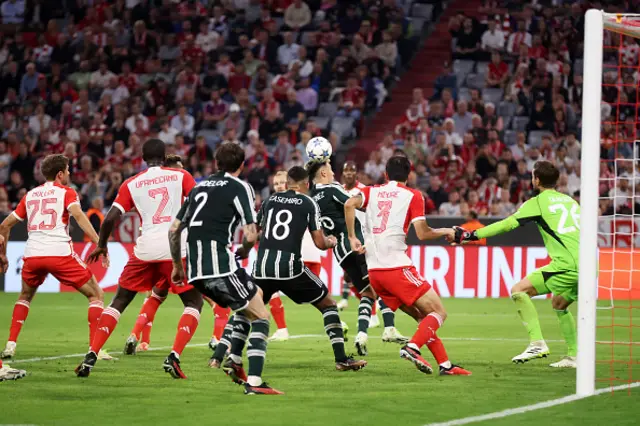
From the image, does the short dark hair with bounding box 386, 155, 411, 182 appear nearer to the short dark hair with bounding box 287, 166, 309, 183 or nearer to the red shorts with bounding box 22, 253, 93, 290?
the short dark hair with bounding box 287, 166, 309, 183

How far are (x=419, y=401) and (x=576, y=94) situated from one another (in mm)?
17296

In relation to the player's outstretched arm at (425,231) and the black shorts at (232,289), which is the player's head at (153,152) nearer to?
the black shorts at (232,289)

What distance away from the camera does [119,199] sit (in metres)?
9.93

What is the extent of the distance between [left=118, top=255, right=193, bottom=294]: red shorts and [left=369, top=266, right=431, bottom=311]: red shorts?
182 centimetres

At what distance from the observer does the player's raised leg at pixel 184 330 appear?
928 centimetres

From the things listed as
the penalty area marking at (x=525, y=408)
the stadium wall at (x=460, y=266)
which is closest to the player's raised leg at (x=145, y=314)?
the penalty area marking at (x=525, y=408)

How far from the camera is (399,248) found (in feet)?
32.4

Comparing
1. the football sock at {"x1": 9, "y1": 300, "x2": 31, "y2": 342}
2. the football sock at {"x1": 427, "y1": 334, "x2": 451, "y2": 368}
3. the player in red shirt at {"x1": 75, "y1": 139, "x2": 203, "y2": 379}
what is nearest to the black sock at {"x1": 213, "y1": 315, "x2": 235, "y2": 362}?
the player in red shirt at {"x1": 75, "y1": 139, "x2": 203, "y2": 379}

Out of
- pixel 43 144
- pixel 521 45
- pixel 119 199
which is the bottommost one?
pixel 119 199

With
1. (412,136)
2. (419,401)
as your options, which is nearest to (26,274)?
(419,401)

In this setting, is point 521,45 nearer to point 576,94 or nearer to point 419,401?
point 576,94

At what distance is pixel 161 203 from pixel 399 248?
231cm

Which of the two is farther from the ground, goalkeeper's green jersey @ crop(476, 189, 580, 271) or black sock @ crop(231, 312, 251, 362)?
goalkeeper's green jersey @ crop(476, 189, 580, 271)

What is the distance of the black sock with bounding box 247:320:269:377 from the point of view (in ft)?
27.3
